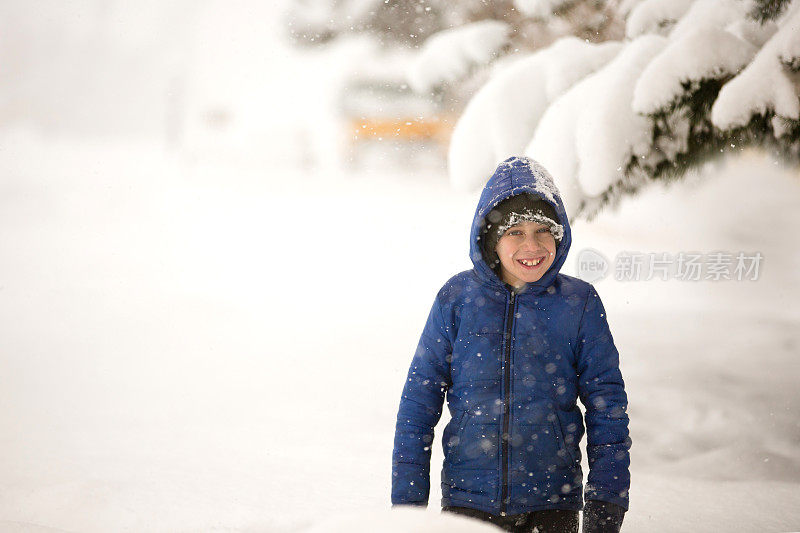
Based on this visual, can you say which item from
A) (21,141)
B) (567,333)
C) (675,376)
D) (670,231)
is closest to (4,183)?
(21,141)

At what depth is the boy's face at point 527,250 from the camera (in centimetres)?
185

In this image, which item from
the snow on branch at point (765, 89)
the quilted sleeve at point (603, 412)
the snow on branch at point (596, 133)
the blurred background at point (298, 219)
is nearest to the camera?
the quilted sleeve at point (603, 412)

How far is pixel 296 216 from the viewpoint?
334cm

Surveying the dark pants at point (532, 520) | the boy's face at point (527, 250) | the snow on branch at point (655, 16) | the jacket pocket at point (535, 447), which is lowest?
the dark pants at point (532, 520)

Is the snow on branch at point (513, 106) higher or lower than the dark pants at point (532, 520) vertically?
higher

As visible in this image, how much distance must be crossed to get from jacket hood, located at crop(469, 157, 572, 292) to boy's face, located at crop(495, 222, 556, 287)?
2cm

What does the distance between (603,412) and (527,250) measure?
0.46 meters

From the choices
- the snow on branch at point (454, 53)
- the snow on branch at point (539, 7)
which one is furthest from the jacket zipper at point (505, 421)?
the snow on branch at point (539, 7)

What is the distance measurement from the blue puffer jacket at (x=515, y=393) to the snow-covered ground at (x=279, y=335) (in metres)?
1.48

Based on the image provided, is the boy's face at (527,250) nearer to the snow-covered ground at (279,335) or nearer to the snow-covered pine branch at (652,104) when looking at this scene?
the snow-covered pine branch at (652,104)

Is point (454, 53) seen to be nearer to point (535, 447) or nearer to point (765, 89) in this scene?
point (765, 89)

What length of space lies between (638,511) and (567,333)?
1.86m

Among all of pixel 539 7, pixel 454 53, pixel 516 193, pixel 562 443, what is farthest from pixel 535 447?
pixel 539 7

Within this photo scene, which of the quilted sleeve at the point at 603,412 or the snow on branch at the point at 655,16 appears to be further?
the snow on branch at the point at 655,16
